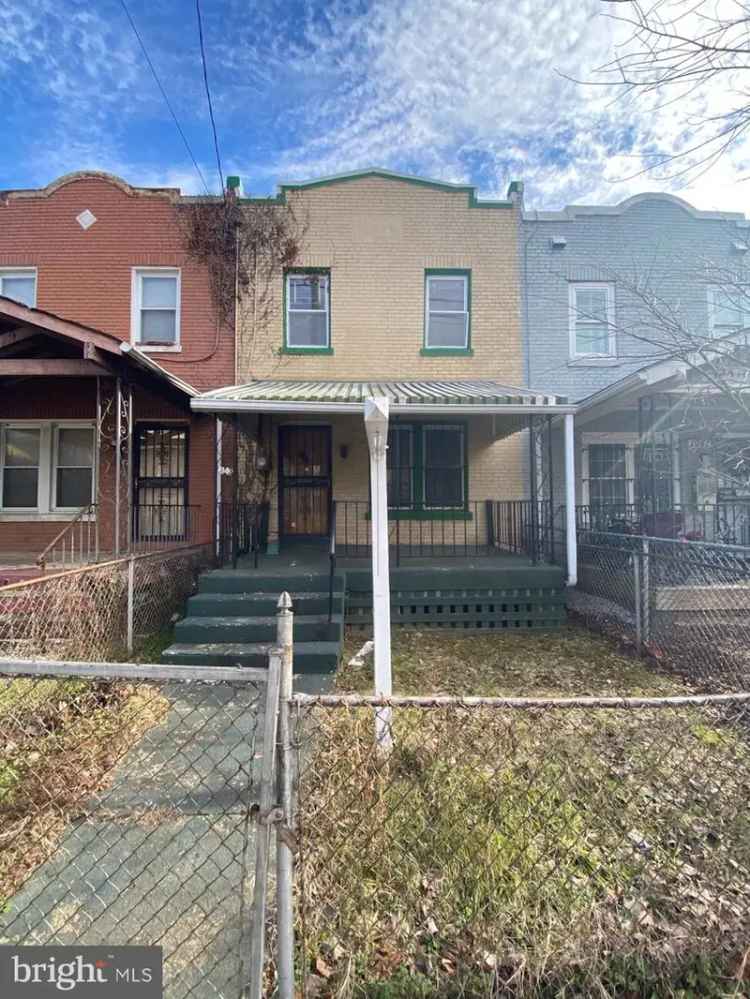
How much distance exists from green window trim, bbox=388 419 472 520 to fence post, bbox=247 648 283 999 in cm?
792

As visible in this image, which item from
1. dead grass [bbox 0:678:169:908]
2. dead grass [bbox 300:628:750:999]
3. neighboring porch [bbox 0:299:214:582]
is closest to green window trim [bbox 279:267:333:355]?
neighboring porch [bbox 0:299:214:582]

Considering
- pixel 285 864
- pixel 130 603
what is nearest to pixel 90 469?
pixel 130 603

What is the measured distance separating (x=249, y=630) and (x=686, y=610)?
5381 millimetres

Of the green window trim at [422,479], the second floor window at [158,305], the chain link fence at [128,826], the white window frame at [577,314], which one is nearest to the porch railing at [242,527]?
the green window trim at [422,479]

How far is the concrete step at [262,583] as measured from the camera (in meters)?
6.39

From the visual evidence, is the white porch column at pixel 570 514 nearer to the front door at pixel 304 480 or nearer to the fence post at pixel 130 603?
the front door at pixel 304 480

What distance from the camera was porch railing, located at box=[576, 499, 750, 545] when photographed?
26.6 feet

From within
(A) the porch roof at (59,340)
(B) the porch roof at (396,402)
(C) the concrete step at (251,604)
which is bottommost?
(C) the concrete step at (251,604)

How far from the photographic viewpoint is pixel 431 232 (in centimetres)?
1015

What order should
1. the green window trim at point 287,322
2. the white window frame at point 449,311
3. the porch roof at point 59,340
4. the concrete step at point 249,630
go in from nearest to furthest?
the concrete step at point 249,630
the porch roof at point 59,340
the green window trim at point 287,322
the white window frame at point 449,311

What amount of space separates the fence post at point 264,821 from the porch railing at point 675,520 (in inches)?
304

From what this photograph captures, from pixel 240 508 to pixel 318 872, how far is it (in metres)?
7.33

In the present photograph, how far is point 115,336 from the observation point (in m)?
9.62

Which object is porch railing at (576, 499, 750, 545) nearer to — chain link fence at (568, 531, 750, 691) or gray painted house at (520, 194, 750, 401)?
chain link fence at (568, 531, 750, 691)
